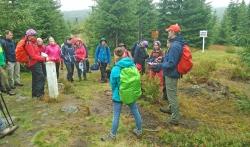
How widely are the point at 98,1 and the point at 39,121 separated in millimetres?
21442

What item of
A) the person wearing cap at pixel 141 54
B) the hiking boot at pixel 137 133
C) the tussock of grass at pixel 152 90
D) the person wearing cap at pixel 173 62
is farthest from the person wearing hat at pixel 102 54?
the hiking boot at pixel 137 133

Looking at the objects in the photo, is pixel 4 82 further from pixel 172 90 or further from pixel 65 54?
pixel 172 90

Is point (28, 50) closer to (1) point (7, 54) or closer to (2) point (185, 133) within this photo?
(1) point (7, 54)

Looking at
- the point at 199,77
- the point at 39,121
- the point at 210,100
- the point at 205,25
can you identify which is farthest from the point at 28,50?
the point at 205,25

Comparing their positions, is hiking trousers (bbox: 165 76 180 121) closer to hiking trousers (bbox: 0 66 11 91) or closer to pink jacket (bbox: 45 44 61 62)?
hiking trousers (bbox: 0 66 11 91)

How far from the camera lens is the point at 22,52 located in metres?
10.2

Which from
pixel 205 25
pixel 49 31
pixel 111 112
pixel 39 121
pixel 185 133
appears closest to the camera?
pixel 185 133

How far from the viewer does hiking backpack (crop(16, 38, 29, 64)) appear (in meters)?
10.1

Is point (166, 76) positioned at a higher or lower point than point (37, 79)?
higher

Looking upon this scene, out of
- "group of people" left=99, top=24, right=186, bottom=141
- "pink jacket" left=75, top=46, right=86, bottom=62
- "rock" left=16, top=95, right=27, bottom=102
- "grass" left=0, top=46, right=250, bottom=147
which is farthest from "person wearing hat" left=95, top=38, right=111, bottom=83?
"group of people" left=99, top=24, right=186, bottom=141

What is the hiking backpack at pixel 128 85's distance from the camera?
726 centimetres

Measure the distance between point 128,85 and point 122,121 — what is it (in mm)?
1776

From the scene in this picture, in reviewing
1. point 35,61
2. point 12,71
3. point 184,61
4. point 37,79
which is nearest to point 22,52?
point 35,61

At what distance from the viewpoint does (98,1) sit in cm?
2927
